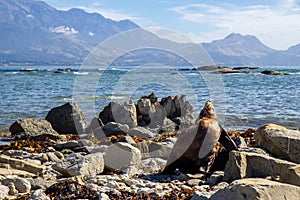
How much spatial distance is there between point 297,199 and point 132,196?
267cm

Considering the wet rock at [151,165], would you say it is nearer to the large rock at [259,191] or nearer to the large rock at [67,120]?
the large rock at [259,191]

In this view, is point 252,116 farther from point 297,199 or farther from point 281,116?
point 297,199

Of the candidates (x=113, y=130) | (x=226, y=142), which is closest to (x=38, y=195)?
(x=226, y=142)

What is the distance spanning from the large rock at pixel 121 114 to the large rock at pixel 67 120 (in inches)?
52.2

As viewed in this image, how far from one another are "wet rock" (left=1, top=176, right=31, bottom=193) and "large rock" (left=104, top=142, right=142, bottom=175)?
69.1 inches

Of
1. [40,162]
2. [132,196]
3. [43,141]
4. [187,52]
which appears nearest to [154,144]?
[40,162]

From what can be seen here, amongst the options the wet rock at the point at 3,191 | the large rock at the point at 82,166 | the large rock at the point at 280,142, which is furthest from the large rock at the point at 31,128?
the large rock at the point at 280,142

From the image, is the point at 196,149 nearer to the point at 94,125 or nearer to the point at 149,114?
the point at 94,125

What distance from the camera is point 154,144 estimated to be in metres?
10.2

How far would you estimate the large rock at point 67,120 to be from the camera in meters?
15.8

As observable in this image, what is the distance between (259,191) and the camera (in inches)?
187

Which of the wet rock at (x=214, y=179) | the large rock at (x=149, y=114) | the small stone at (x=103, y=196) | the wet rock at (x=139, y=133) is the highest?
the wet rock at (x=214, y=179)

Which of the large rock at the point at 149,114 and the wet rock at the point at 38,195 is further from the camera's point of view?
the large rock at the point at 149,114

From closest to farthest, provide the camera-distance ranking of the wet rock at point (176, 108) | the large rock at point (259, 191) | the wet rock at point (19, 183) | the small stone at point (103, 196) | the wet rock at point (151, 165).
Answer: the large rock at point (259, 191) → the small stone at point (103, 196) → the wet rock at point (19, 183) → the wet rock at point (151, 165) → the wet rock at point (176, 108)
